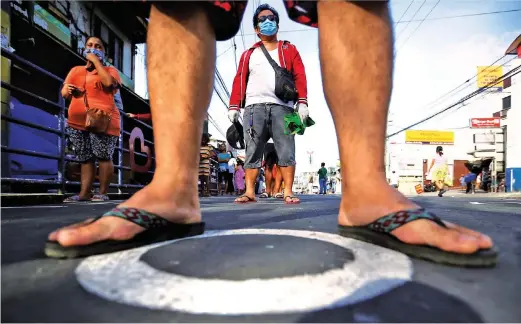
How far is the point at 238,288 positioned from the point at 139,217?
0.48 metres

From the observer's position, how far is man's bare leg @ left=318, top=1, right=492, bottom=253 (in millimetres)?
1108

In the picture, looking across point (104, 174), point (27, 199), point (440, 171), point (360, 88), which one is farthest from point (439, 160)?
point (360, 88)

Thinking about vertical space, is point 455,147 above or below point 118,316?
above

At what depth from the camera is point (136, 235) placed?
933mm

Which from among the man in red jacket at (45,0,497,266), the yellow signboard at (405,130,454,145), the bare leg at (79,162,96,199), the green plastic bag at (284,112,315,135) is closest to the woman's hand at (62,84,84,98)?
the bare leg at (79,162,96,199)

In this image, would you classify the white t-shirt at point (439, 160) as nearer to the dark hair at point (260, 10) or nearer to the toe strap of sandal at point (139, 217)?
the dark hair at point (260, 10)

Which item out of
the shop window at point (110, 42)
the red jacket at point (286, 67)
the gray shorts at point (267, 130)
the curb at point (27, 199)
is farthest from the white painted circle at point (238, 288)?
the shop window at point (110, 42)

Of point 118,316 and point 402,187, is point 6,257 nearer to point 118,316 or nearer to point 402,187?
point 118,316

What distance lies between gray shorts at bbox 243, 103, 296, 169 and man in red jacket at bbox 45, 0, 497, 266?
8.05 ft

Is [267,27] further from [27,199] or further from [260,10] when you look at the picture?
[27,199]

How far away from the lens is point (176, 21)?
1.18 metres

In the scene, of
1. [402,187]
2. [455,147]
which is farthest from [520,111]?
[455,147]

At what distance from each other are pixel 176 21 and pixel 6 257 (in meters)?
0.82

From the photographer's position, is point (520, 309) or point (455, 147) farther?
point (455, 147)
